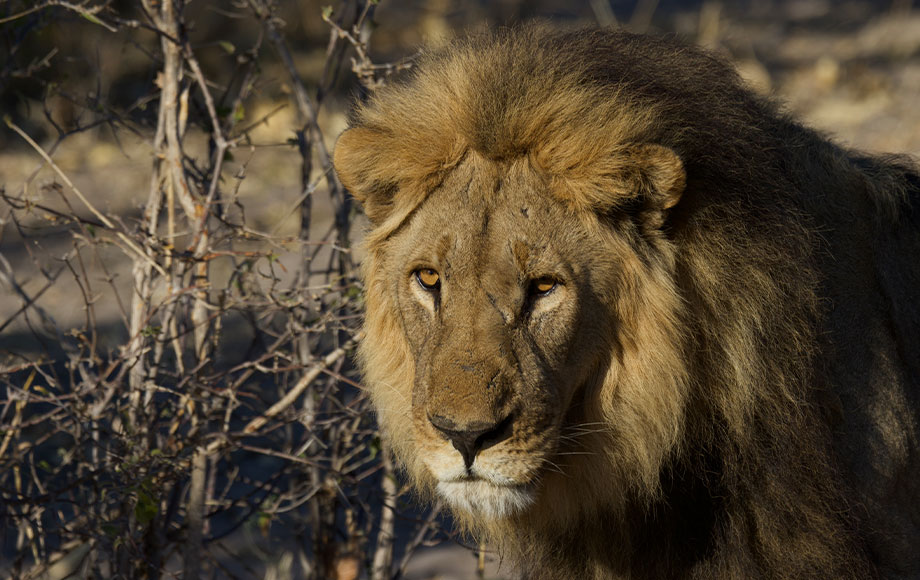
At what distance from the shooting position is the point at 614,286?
2.61 metres

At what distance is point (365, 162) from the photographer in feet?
9.23

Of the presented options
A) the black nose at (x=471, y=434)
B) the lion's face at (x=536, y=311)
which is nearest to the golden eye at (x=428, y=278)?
the lion's face at (x=536, y=311)

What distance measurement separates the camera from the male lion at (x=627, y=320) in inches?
98.7

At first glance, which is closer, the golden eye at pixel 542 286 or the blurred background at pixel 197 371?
the golden eye at pixel 542 286

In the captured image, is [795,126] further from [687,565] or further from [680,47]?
[687,565]

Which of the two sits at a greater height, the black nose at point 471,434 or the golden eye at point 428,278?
the golden eye at point 428,278

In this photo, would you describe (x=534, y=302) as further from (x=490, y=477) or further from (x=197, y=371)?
(x=197, y=371)

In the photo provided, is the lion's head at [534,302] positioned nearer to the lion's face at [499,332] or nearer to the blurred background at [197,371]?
the lion's face at [499,332]

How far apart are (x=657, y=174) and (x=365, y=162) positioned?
0.79 m

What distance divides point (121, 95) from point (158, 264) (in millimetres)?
8451

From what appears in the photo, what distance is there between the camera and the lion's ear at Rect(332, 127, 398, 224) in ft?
9.16

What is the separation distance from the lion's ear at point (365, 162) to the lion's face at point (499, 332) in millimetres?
183

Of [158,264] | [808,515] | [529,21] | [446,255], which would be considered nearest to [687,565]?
[808,515]

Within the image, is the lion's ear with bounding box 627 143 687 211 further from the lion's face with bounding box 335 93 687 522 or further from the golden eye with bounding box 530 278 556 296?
the golden eye with bounding box 530 278 556 296
